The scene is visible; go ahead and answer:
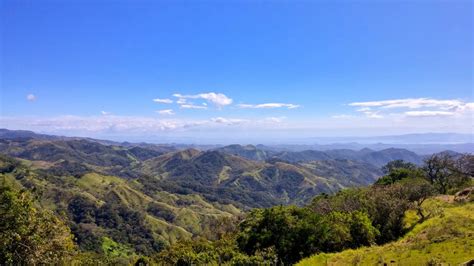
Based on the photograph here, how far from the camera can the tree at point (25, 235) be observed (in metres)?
19.3

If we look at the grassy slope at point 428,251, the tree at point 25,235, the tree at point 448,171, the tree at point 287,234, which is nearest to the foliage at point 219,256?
the tree at point 287,234

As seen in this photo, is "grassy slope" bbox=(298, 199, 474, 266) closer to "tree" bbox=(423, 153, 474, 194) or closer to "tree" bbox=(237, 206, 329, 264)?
"tree" bbox=(237, 206, 329, 264)

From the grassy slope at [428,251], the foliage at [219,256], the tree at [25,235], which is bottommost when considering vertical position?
the foliage at [219,256]

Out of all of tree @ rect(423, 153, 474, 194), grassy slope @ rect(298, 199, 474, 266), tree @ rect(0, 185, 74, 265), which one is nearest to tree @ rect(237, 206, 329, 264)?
grassy slope @ rect(298, 199, 474, 266)

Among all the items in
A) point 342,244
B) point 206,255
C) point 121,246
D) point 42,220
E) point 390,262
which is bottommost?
point 121,246

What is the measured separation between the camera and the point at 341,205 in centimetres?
5194

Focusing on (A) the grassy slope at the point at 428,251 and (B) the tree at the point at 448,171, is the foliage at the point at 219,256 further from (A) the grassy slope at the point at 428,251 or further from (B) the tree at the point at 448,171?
(B) the tree at the point at 448,171

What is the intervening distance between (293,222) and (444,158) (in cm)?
5629

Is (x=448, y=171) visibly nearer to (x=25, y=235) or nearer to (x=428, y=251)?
(x=428, y=251)

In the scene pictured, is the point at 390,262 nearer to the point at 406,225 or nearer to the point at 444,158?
the point at 406,225

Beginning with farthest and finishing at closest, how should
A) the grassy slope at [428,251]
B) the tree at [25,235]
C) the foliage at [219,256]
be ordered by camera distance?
the foliage at [219,256] < the grassy slope at [428,251] < the tree at [25,235]

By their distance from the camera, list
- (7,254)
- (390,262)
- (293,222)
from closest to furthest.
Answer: (7,254) → (390,262) → (293,222)

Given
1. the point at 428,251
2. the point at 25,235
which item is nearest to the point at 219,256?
the point at 428,251

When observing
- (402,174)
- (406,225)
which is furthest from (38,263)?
(402,174)
